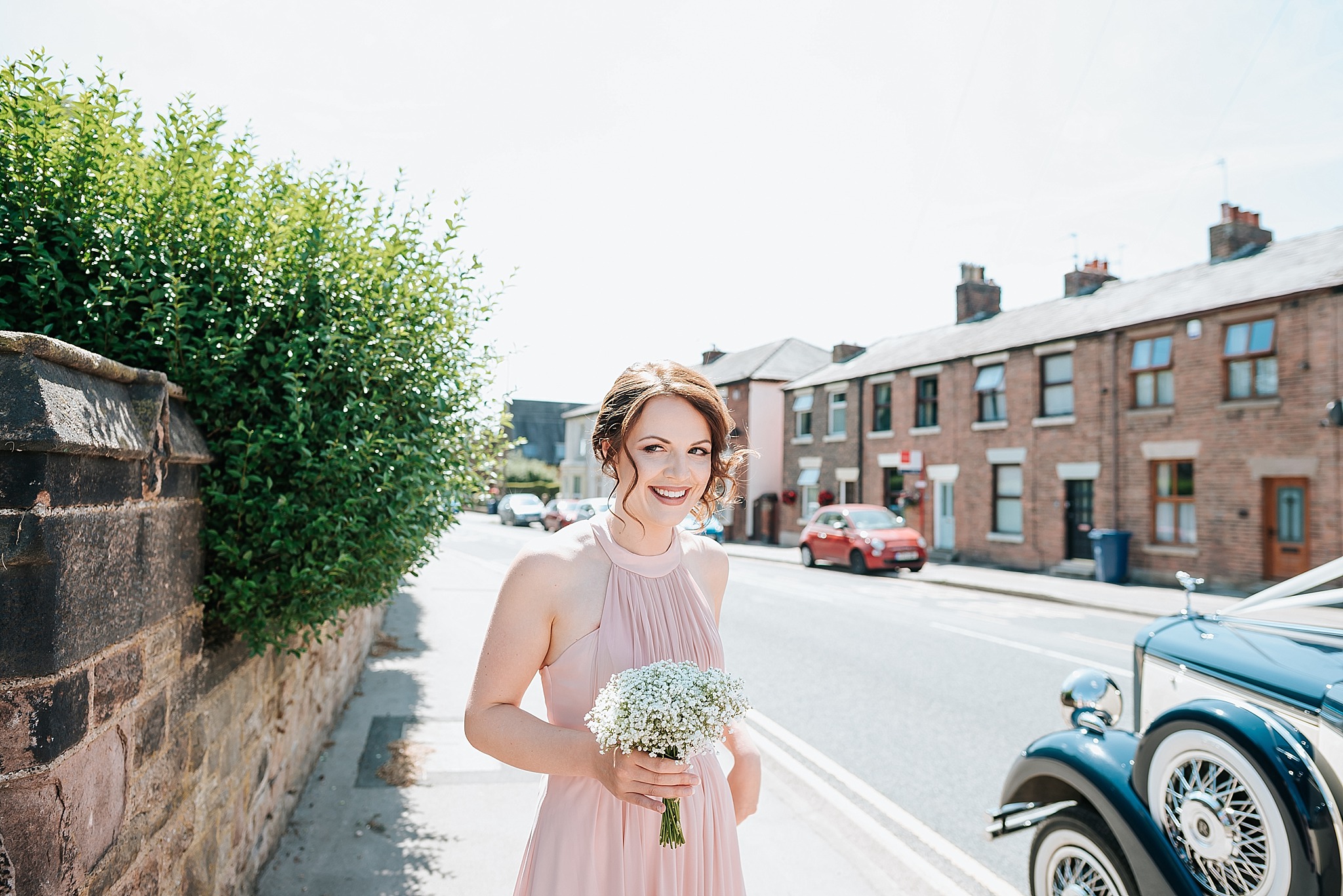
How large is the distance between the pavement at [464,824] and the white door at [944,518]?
17974 millimetres

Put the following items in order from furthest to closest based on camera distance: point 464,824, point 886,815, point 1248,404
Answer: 1. point 1248,404
2. point 886,815
3. point 464,824

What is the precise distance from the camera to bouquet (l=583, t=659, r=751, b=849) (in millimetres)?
1609

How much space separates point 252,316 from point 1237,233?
22912mm

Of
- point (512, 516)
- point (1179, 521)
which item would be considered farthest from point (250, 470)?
point (512, 516)

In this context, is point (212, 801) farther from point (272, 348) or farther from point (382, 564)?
point (272, 348)

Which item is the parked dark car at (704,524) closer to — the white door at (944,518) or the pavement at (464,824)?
the pavement at (464,824)

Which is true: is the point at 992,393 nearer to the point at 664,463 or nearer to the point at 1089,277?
the point at 1089,277

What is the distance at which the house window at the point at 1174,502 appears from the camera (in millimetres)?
17125

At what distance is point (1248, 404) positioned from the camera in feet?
52.5

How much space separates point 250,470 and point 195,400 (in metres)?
0.31

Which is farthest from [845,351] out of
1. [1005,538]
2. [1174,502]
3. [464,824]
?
[464,824]

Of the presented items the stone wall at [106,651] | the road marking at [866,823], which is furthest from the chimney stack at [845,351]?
the stone wall at [106,651]

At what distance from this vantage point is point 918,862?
4004 mm

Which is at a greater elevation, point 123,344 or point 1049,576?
point 123,344
